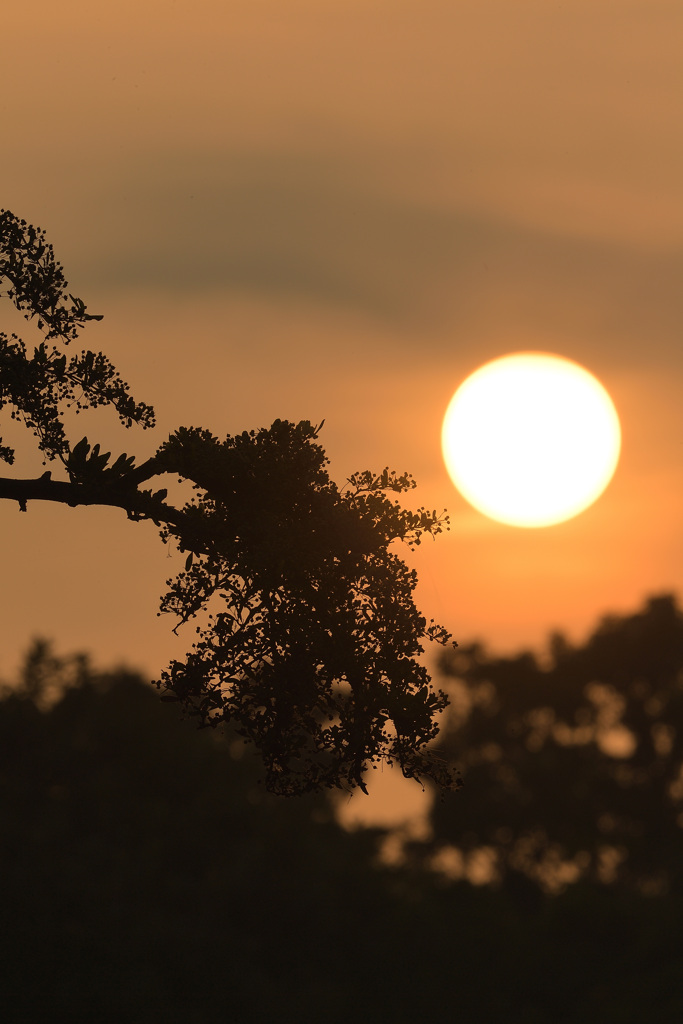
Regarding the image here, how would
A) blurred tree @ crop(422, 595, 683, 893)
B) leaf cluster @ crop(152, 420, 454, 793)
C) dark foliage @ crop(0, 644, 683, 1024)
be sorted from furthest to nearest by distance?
blurred tree @ crop(422, 595, 683, 893) < dark foliage @ crop(0, 644, 683, 1024) < leaf cluster @ crop(152, 420, 454, 793)

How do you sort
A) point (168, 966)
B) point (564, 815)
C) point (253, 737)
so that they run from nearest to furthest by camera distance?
point (253, 737), point (168, 966), point (564, 815)

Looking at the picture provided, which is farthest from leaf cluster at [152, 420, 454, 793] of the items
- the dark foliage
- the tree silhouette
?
the dark foliage

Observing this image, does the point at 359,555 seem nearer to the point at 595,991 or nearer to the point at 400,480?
the point at 400,480

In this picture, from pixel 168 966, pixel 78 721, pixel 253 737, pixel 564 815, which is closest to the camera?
pixel 253 737

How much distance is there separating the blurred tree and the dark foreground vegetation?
15512mm

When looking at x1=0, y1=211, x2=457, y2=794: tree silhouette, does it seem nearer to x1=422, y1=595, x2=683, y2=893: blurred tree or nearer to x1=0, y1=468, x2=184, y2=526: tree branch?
x1=0, y1=468, x2=184, y2=526: tree branch

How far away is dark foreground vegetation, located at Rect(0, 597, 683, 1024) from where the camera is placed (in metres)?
86.1

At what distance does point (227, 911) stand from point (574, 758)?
216ft

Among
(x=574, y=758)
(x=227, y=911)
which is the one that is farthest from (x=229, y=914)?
(x=574, y=758)

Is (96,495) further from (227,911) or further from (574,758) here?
(574,758)

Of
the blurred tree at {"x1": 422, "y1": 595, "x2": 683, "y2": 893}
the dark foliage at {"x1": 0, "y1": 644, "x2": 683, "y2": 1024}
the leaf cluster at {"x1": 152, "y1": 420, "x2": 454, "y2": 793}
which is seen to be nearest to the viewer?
the leaf cluster at {"x1": 152, "y1": 420, "x2": 454, "y2": 793}

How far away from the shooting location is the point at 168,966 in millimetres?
88562

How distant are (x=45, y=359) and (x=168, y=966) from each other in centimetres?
7840

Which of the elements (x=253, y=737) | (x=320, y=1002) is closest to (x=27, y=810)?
(x=320, y=1002)
